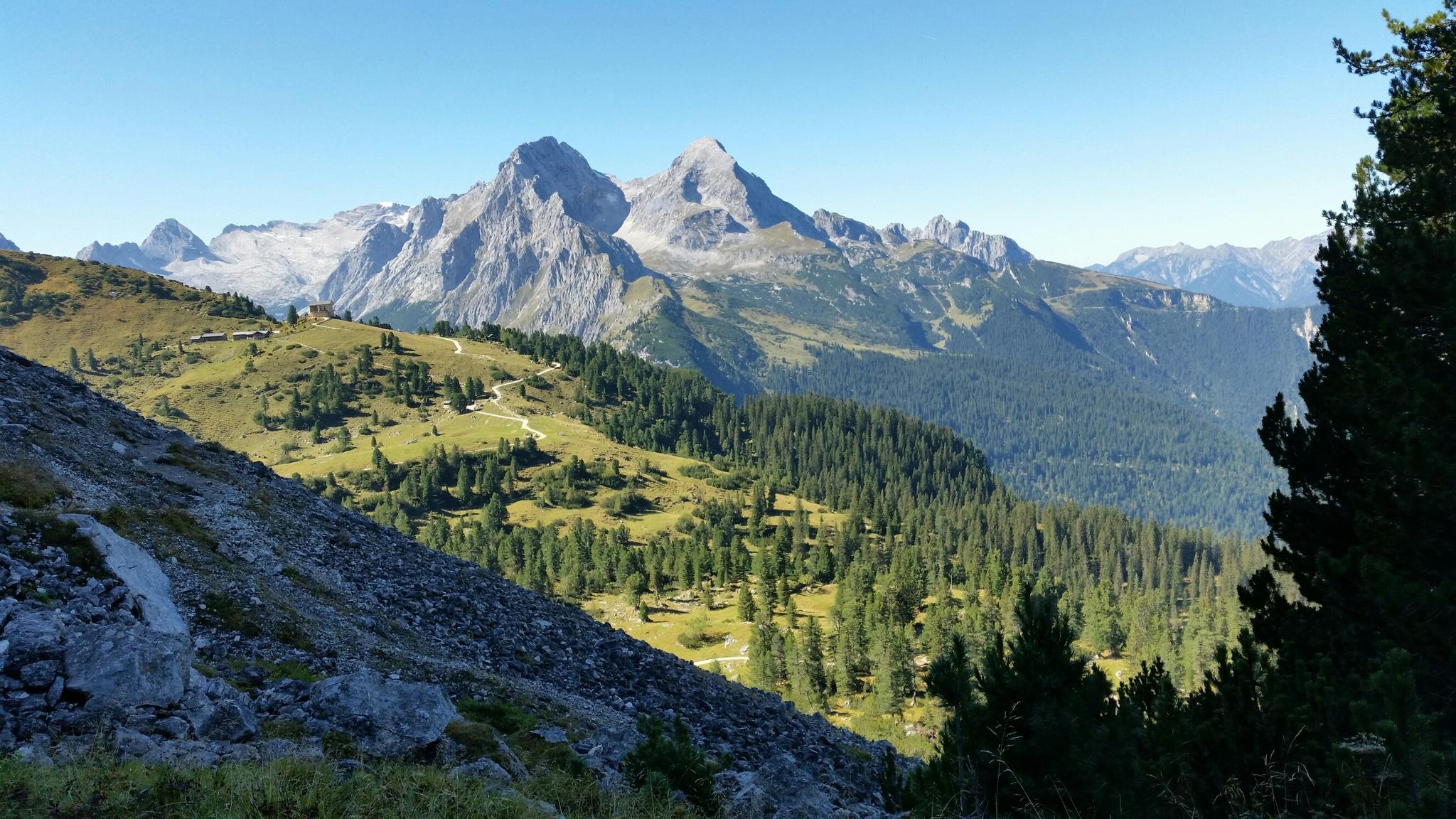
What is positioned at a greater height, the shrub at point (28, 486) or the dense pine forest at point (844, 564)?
the shrub at point (28, 486)

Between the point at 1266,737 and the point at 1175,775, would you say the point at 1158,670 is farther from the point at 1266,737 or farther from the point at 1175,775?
the point at 1175,775

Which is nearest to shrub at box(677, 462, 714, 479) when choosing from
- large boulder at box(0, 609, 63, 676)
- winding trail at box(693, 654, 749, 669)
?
winding trail at box(693, 654, 749, 669)

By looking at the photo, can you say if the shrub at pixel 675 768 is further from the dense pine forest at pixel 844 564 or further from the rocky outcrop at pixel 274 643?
the dense pine forest at pixel 844 564

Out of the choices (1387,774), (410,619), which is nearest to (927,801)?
(1387,774)

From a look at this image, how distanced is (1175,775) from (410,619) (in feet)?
73.6

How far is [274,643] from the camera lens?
18109 mm

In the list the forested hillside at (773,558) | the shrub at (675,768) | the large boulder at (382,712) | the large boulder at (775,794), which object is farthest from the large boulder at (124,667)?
the forested hillside at (773,558)

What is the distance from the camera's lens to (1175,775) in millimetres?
12961

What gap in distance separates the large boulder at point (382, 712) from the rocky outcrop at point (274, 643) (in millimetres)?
44

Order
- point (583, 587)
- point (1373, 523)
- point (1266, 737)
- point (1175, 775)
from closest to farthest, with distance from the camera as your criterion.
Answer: point (1175, 775) → point (1266, 737) → point (1373, 523) → point (583, 587)

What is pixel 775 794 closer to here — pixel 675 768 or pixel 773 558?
pixel 675 768

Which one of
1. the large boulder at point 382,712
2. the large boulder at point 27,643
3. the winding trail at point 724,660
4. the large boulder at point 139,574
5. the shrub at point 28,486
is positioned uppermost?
the shrub at point 28,486

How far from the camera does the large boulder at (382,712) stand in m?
12.5

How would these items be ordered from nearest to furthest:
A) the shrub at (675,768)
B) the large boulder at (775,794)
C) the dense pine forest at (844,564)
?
the shrub at (675,768) → the large boulder at (775,794) → the dense pine forest at (844,564)
